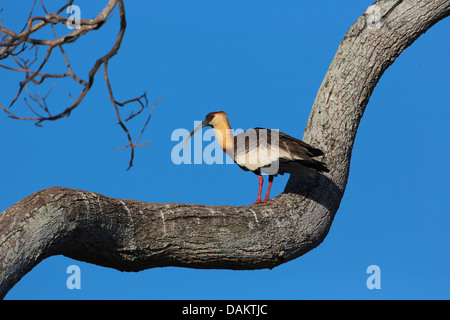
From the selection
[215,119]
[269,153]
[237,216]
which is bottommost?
[237,216]

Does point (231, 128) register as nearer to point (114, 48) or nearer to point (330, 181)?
point (330, 181)

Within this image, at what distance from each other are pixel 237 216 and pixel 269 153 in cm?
89

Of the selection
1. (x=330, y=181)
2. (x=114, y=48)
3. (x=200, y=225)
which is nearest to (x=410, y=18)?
(x=330, y=181)

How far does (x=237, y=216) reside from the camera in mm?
6062

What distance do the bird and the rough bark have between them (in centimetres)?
33

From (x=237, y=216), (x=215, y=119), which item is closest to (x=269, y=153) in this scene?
(x=237, y=216)

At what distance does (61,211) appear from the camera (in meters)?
5.18

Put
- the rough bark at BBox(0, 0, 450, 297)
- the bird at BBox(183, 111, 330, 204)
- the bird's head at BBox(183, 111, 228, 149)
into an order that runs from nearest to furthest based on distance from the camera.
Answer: the rough bark at BBox(0, 0, 450, 297) → the bird at BBox(183, 111, 330, 204) → the bird's head at BBox(183, 111, 228, 149)

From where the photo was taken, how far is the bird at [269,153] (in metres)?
6.34

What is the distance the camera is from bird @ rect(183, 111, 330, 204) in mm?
6344

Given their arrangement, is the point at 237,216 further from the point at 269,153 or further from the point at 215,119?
the point at 215,119

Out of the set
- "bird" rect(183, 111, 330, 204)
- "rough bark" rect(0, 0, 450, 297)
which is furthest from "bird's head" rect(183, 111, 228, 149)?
"rough bark" rect(0, 0, 450, 297)

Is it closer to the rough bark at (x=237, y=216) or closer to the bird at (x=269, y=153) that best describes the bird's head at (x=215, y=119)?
the bird at (x=269, y=153)

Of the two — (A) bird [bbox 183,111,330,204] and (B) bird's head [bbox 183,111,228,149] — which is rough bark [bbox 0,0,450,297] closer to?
(A) bird [bbox 183,111,330,204]
